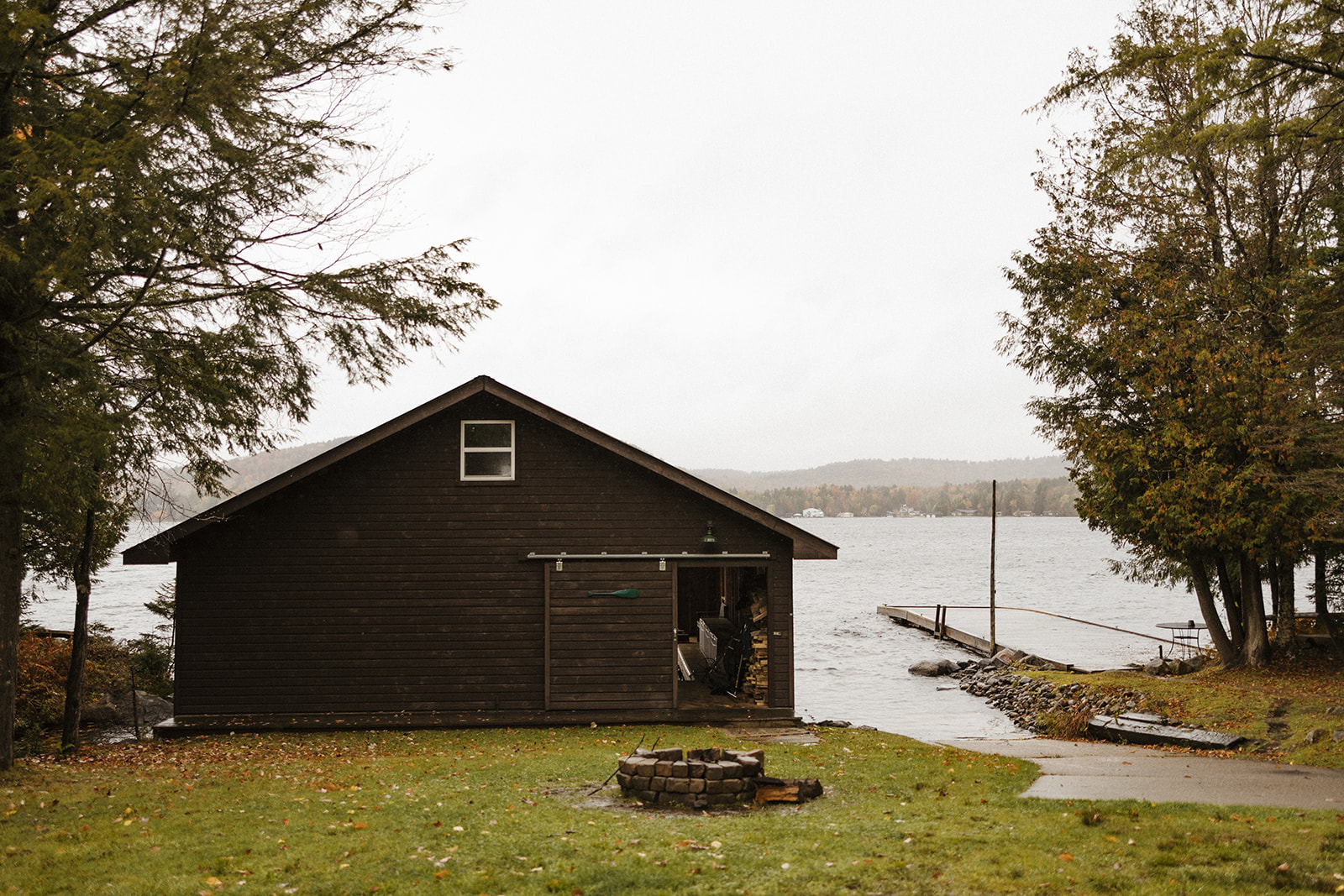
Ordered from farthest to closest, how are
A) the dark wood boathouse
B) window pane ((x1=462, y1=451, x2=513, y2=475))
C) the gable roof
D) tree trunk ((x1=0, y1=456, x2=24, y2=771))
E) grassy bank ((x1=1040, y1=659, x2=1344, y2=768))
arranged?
window pane ((x1=462, y1=451, x2=513, y2=475)) → the dark wood boathouse → the gable roof → grassy bank ((x1=1040, y1=659, x2=1344, y2=768)) → tree trunk ((x1=0, y1=456, x2=24, y2=771))

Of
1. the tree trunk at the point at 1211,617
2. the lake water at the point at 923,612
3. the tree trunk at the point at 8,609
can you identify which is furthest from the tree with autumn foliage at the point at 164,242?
the tree trunk at the point at 1211,617

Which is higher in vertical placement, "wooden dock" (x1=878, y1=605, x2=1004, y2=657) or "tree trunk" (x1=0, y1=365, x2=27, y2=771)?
"tree trunk" (x1=0, y1=365, x2=27, y2=771)

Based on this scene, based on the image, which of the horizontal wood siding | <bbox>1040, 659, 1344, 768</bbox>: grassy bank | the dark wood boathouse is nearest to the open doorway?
the dark wood boathouse

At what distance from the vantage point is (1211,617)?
2270cm

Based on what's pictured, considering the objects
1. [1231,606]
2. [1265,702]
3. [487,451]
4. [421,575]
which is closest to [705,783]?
[421,575]

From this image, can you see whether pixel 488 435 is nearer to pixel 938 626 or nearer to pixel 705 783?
pixel 705 783

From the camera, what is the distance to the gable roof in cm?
1569

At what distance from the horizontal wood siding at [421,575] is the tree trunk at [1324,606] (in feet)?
45.3

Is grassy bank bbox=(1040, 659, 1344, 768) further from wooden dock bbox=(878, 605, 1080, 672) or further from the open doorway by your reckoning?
the open doorway

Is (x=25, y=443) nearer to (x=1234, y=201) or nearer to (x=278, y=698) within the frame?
(x=278, y=698)

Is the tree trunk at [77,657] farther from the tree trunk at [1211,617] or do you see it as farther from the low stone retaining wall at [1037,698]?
the tree trunk at [1211,617]

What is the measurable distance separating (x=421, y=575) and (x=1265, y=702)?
48.6 feet

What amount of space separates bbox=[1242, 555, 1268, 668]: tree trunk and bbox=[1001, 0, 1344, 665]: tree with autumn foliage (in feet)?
0.14

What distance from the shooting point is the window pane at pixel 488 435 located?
53.7 ft
